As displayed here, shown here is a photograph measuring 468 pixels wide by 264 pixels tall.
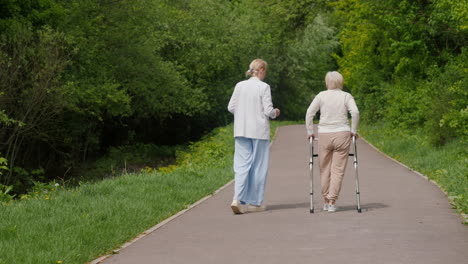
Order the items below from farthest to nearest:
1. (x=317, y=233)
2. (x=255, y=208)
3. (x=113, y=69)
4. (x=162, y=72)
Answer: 1. (x=162, y=72)
2. (x=113, y=69)
3. (x=255, y=208)
4. (x=317, y=233)

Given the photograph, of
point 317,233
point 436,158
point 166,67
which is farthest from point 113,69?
point 317,233

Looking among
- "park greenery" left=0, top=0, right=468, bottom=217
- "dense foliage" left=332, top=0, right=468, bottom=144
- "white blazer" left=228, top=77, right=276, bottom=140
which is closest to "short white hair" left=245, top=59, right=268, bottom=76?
"white blazer" left=228, top=77, right=276, bottom=140

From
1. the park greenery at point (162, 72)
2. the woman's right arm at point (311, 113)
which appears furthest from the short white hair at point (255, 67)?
the park greenery at point (162, 72)

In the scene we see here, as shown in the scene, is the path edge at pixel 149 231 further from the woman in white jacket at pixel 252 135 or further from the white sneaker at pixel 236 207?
the woman in white jacket at pixel 252 135

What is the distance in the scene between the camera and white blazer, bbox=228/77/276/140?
36.9 ft

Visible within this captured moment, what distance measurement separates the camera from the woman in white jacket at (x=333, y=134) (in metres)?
11.0

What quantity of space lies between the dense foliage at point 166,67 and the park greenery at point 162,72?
2.8 inches

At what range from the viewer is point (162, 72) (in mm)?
37000

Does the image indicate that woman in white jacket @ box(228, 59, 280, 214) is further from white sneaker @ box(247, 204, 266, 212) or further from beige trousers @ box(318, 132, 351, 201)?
beige trousers @ box(318, 132, 351, 201)

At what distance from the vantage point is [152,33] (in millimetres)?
39688

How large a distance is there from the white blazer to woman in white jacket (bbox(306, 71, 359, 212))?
62 cm

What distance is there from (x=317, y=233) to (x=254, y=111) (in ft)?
9.06

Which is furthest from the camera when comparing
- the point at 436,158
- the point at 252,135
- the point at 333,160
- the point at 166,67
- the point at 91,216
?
the point at 166,67

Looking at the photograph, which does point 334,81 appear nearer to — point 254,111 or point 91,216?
point 254,111
